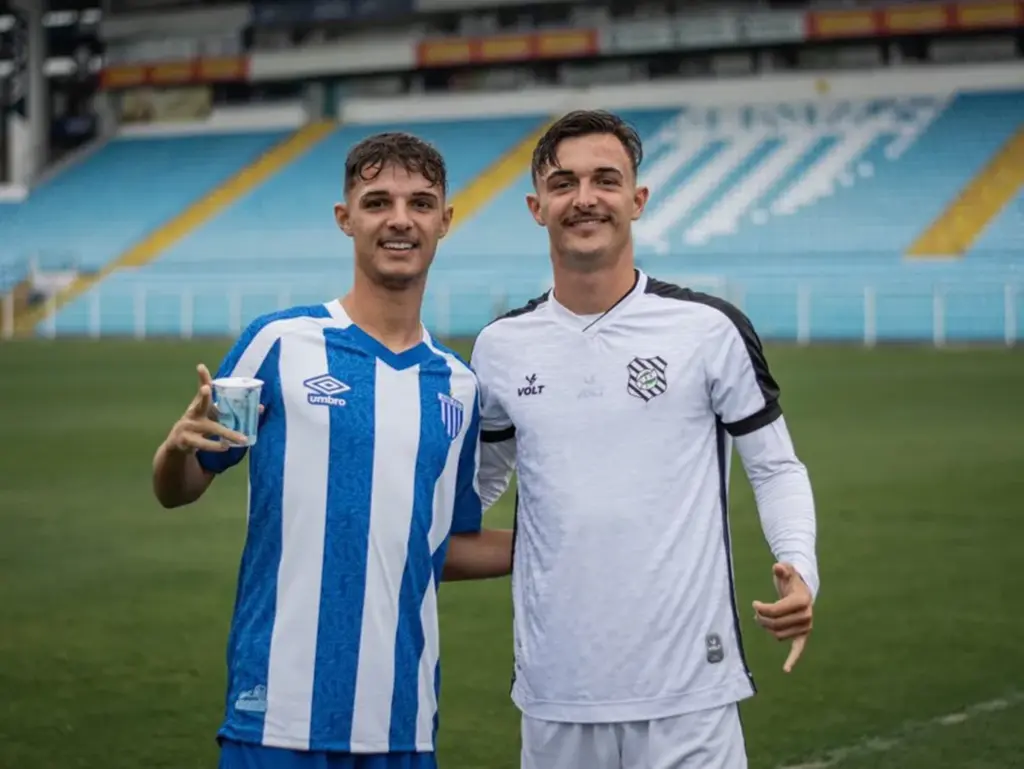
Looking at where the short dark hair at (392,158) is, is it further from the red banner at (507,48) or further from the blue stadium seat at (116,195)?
the red banner at (507,48)

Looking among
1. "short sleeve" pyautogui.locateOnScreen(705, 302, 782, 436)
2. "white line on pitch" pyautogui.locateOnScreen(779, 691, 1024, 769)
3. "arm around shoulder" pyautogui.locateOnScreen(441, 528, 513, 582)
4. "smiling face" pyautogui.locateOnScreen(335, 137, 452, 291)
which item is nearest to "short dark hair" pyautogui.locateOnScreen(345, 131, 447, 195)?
"smiling face" pyautogui.locateOnScreen(335, 137, 452, 291)

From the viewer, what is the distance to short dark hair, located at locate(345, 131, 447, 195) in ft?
9.84

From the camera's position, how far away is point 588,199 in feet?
9.66

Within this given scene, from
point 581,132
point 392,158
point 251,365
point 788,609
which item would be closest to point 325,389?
point 251,365

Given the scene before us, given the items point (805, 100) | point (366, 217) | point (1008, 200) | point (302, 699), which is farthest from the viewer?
point (805, 100)

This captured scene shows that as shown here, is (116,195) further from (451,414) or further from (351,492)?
(351,492)

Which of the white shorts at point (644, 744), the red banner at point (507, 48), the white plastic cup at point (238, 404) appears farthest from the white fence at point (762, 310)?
the white plastic cup at point (238, 404)

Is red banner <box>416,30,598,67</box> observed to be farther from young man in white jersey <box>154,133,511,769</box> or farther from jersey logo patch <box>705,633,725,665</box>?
jersey logo patch <box>705,633,725,665</box>

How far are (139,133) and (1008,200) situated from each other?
2372 centimetres

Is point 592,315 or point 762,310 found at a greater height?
point 592,315

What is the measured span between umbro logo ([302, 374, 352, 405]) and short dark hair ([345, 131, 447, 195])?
1.39ft

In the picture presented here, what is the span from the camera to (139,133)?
131 feet

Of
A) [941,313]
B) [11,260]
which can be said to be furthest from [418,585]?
[11,260]

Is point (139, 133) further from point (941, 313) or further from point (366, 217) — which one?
point (366, 217)
